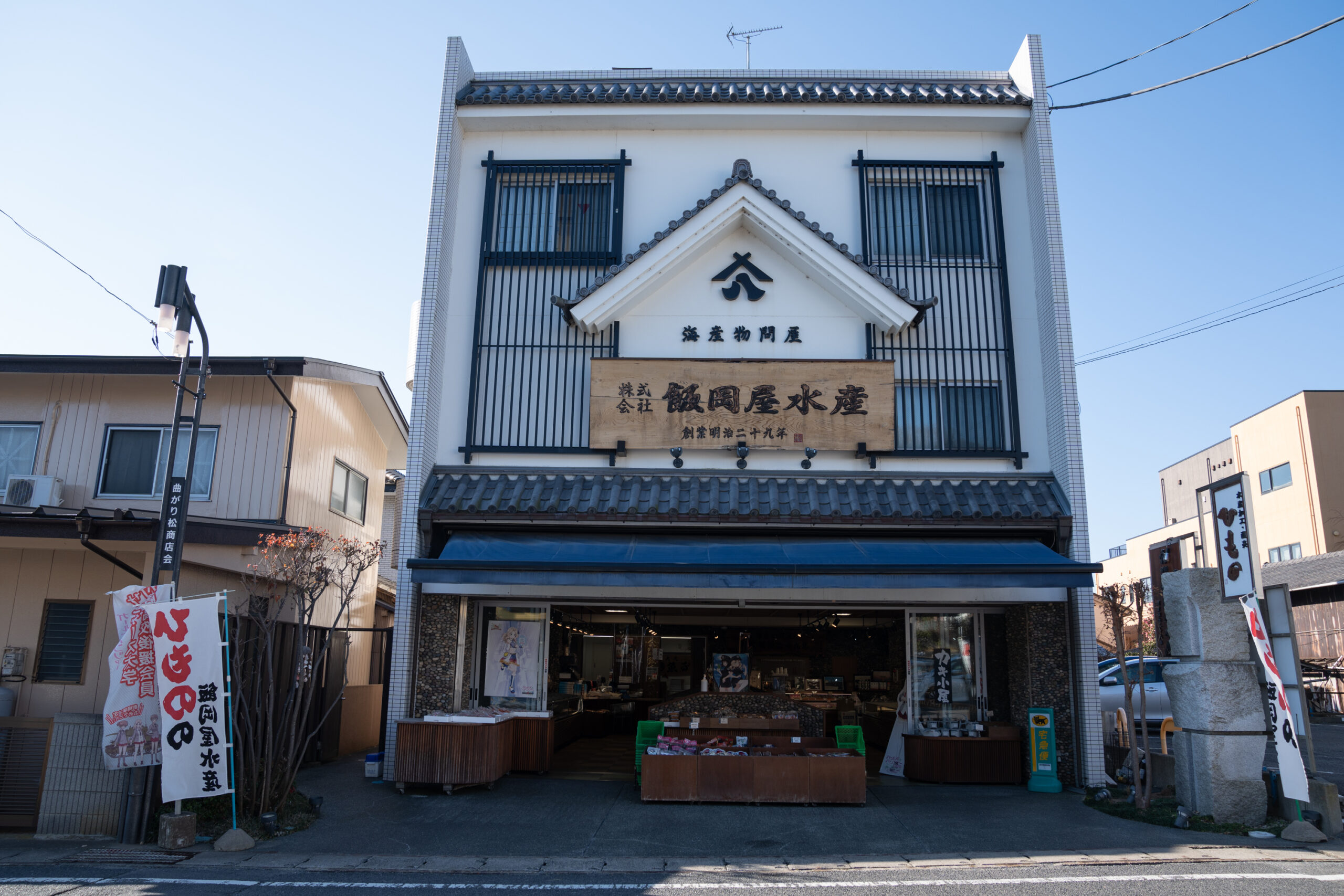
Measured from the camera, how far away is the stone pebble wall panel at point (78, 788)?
8805 millimetres

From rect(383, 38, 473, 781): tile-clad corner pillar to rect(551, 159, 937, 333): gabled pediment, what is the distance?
6.54 ft

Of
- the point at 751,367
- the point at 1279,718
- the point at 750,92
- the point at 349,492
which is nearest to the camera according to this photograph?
the point at 1279,718

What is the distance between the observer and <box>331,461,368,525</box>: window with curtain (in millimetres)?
15602

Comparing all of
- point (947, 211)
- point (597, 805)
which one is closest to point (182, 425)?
point (597, 805)

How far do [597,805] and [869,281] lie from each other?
319 inches

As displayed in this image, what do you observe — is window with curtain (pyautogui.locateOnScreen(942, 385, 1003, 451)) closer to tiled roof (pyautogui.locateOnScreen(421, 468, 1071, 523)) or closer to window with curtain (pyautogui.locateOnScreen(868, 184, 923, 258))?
tiled roof (pyautogui.locateOnScreen(421, 468, 1071, 523))

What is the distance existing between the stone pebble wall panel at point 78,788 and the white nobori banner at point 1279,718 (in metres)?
12.0

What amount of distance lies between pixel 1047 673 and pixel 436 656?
28.0 feet

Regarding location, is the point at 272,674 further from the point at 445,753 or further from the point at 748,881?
the point at 748,881

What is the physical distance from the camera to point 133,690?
8836mm

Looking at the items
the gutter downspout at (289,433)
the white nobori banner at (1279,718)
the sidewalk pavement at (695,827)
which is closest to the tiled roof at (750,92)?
the gutter downspout at (289,433)

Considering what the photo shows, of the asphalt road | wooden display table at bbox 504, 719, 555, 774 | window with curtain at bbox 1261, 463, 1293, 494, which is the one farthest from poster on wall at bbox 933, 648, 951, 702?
window with curtain at bbox 1261, 463, 1293, 494

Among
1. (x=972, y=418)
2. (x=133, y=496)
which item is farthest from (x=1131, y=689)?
(x=133, y=496)

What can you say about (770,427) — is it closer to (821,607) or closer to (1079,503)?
(821,607)
